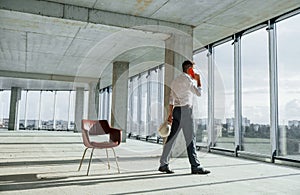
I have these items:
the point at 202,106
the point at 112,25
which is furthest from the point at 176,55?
the point at 202,106

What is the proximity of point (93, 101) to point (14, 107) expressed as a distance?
587cm

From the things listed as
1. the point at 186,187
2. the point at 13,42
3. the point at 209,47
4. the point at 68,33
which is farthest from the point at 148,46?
→ the point at 186,187

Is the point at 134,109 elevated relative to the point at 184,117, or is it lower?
elevated

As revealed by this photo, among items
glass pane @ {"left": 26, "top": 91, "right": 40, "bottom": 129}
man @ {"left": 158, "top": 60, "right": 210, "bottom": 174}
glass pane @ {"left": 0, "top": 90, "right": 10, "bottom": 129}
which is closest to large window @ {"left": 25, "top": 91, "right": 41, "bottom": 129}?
glass pane @ {"left": 26, "top": 91, "right": 40, "bottom": 129}

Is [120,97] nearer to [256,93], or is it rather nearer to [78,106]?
[256,93]

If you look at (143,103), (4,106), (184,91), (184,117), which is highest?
(4,106)

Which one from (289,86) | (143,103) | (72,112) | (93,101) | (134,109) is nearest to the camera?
(289,86)

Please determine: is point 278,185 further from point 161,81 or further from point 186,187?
point 161,81

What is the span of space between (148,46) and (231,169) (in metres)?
4.15

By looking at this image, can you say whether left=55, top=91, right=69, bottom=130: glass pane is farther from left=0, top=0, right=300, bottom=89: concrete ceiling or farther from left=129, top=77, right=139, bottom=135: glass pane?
left=0, top=0, right=300, bottom=89: concrete ceiling

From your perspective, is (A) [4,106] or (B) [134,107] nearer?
(B) [134,107]

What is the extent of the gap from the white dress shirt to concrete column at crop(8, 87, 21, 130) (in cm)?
1550

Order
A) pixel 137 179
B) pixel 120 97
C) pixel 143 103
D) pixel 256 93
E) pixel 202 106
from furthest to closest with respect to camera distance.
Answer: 1. pixel 143 103
2. pixel 120 97
3. pixel 202 106
4. pixel 256 93
5. pixel 137 179

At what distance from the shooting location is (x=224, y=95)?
23.1ft
